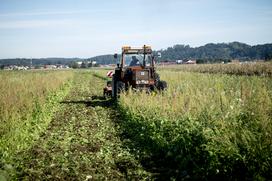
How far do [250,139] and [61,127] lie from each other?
6.38m

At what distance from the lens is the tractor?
13.5 meters

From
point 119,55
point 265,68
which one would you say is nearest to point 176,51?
point 265,68

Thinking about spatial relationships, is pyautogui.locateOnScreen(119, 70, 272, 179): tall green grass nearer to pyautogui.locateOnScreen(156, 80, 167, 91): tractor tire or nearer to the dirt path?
the dirt path

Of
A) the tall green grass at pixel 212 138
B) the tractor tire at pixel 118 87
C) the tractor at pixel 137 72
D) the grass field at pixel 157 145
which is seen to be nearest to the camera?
the tall green grass at pixel 212 138

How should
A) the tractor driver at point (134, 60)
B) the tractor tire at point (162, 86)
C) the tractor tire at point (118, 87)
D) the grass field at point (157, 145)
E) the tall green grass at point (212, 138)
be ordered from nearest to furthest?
the tall green grass at point (212, 138)
the grass field at point (157, 145)
the tractor tire at point (162, 86)
the tractor tire at point (118, 87)
the tractor driver at point (134, 60)

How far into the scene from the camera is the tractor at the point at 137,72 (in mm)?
13523

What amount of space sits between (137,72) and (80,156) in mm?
7236

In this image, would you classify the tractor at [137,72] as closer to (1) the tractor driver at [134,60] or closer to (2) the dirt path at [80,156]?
(1) the tractor driver at [134,60]

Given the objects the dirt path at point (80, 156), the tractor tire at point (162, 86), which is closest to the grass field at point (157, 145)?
the dirt path at point (80, 156)

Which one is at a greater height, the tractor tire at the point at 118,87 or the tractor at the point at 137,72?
the tractor at the point at 137,72

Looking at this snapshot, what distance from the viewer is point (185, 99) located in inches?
361

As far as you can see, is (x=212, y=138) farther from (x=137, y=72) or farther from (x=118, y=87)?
(x=118, y=87)

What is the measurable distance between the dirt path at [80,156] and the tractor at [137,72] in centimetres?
360

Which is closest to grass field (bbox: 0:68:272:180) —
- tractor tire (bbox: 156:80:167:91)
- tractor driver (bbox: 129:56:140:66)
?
tractor tire (bbox: 156:80:167:91)
